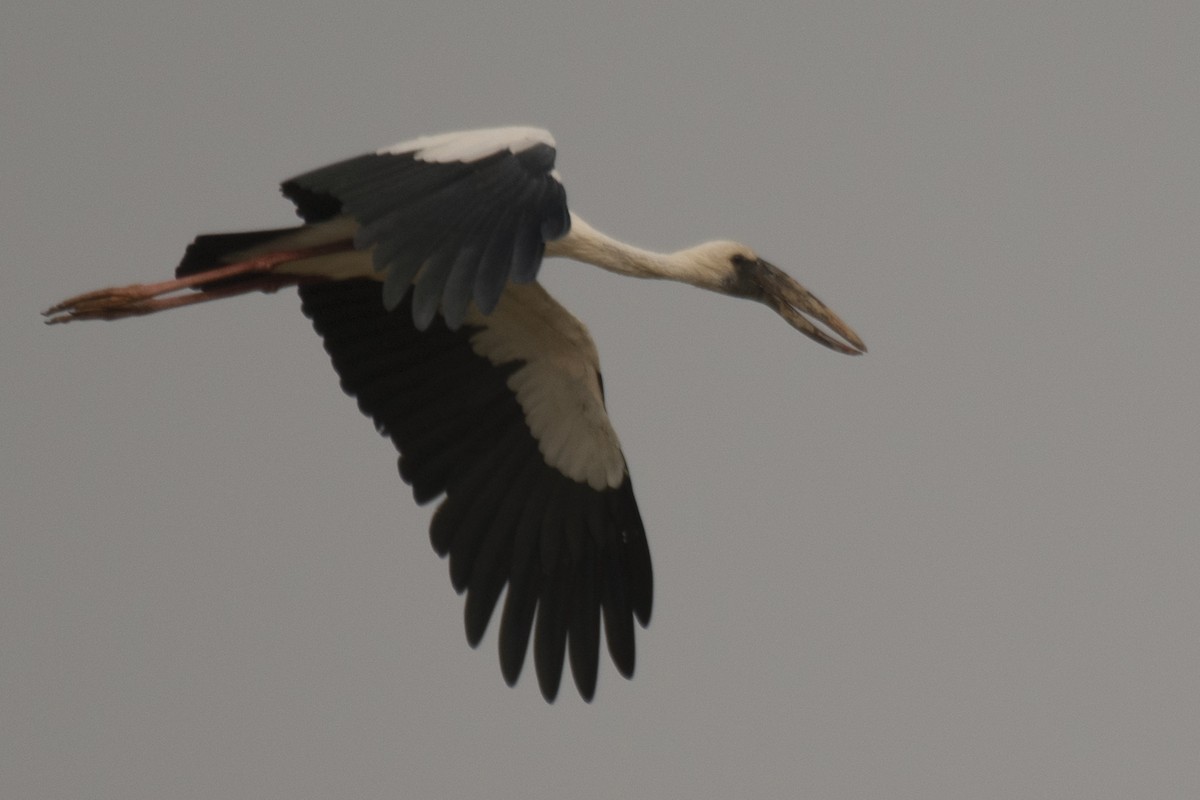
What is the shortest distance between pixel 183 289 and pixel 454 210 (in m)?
2.58

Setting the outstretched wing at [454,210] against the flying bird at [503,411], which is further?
the flying bird at [503,411]

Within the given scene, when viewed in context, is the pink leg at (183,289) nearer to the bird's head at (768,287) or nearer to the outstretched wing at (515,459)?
the outstretched wing at (515,459)

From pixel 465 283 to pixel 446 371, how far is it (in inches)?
126

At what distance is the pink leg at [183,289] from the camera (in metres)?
11.5

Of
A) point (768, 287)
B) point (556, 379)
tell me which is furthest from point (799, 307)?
point (556, 379)

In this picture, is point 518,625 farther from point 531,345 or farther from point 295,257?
point 295,257

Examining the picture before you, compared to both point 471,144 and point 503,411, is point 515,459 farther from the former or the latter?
point 471,144

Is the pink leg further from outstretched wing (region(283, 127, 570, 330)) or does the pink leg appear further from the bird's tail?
outstretched wing (region(283, 127, 570, 330))

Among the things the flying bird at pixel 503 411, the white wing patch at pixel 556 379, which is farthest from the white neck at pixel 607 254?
the white wing patch at pixel 556 379

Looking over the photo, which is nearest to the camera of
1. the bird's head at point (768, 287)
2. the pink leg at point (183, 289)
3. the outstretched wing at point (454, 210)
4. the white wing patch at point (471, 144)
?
the outstretched wing at point (454, 210)

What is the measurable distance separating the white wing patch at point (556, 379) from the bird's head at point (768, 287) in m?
0.85

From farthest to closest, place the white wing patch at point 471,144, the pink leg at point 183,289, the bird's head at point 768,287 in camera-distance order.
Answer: the bird's head at point 768,287, the pink leg at point 183,289, the white wing patch at point 471,144

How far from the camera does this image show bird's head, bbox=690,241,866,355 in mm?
12797

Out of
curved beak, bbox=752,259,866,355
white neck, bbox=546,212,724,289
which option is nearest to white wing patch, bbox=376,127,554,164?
white neck, bbox=546,212,724,289
